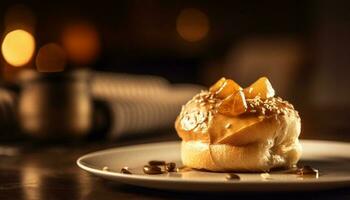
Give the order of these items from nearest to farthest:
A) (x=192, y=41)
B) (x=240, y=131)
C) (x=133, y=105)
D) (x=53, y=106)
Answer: (x=240, y=131) < (x=53, y=106) < (x=133, y=105) < (x=192, y=41)

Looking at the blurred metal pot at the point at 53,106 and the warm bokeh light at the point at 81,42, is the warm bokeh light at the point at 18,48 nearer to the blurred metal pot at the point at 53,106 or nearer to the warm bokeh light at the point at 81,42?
the warm bokeh light at the point at 81,42

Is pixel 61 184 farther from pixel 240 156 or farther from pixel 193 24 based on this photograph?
pixel 193 24

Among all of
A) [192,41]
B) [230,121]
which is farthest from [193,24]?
[230,121]

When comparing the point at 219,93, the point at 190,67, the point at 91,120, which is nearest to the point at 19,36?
the point at 190,67

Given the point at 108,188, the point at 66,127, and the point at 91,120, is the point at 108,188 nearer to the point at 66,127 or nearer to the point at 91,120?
the point at 66,127

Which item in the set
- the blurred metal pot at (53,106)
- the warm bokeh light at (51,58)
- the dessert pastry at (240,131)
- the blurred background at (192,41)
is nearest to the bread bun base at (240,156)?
the dessert pastry at (240,131)

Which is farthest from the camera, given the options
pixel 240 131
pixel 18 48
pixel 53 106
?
pixel 18 48

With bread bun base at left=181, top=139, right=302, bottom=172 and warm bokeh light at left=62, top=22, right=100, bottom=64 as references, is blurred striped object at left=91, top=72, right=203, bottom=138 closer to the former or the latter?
bread bun base at left=181, top=139, right=302, bottom=172
